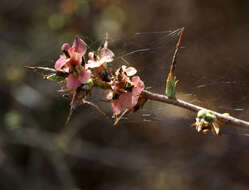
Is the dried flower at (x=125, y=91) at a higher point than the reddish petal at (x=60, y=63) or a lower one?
lower

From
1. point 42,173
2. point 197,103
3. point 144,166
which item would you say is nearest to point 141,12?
point 144,166

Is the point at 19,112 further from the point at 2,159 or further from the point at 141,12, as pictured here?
the point at 141,12

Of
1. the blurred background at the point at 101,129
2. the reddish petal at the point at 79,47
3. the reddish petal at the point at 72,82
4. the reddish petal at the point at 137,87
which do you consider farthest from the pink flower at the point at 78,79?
the blurred background at the point at 101,129

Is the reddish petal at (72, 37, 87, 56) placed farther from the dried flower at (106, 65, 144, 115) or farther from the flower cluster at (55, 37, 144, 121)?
the dried flower at (106, 65, 144, 115)

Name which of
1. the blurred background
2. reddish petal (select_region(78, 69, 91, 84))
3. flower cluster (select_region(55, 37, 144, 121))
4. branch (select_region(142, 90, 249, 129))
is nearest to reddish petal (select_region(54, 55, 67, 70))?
flower cluster (select_region(55, 37, 144, 121))

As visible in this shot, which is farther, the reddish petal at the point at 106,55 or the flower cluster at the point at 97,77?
the reddish petal at the point at 106,55

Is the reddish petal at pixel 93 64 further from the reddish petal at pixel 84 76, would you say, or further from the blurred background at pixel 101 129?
the blurred background at pixel 101 129

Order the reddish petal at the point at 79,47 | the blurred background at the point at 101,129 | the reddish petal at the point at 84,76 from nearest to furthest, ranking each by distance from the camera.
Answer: the reddish petal at the point at 84,76
the reddish petal at the point at 79,47
the blurred background at the point at 101,129
